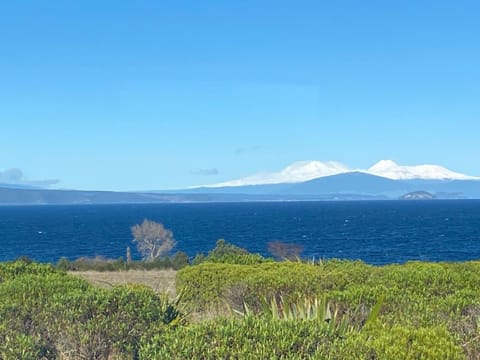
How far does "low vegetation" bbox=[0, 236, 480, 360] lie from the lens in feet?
18.3

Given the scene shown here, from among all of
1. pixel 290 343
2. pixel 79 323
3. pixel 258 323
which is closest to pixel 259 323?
pixel 258 323

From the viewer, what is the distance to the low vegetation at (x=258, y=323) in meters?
5.57

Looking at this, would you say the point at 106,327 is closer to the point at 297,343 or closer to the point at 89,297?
the point at 89,297

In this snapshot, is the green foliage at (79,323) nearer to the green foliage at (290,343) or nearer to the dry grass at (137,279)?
the green foliage at (290,343)

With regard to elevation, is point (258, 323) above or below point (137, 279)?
above

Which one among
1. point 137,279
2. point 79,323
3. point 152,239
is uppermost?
point 79,323

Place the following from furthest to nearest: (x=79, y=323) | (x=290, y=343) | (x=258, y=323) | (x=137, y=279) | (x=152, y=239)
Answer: (x=152, y=239)
(x=137, y=279)
(x=79, y=323)
(x=258, y=323)
(x=290, y=343)

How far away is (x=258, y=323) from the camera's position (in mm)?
5938

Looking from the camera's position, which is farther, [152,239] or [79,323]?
[152,239]

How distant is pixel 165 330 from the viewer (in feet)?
23.0

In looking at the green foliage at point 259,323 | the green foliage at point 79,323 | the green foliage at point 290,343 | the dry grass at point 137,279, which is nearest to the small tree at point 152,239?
the dry grass at point 137,279

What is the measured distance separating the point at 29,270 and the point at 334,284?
628 cm

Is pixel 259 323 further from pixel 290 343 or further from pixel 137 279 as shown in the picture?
pixel 137 279

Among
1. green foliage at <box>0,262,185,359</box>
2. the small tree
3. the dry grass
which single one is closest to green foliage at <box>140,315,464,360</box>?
green foliage at <box>0,262,185,359</box>
